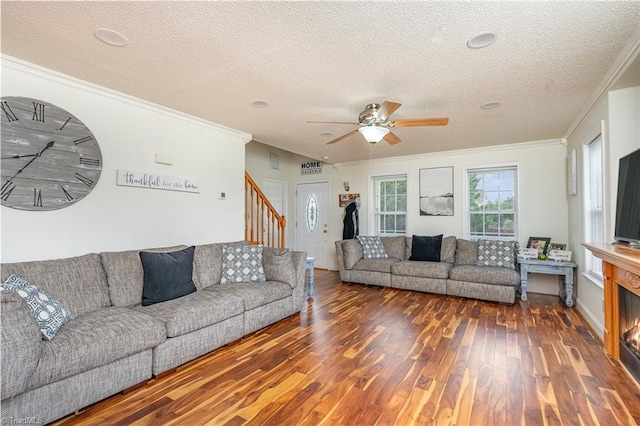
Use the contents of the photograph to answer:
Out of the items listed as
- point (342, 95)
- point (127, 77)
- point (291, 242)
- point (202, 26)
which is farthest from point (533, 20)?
point (291, 242)

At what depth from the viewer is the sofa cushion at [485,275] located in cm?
421

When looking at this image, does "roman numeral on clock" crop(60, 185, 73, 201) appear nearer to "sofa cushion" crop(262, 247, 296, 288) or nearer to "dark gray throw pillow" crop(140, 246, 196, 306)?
"dark gray throw pillow" crop(140, 246, 196, 306)

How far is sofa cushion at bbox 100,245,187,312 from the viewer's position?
264cm

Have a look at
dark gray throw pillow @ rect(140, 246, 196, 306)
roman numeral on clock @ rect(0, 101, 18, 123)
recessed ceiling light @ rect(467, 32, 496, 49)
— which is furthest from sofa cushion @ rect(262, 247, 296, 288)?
recessed ceiling light @ rect(467, 32, 496, 49)

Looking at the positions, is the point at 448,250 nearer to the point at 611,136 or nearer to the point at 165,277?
the point at 611,136

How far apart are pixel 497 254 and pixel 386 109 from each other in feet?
10.5

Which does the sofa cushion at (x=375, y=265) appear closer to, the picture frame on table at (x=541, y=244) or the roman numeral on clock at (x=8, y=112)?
the picture frame on table at (x=541, y=244)

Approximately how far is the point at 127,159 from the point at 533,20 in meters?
3.62

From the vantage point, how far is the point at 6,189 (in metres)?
2.43

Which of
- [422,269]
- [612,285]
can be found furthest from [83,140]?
[612,285]

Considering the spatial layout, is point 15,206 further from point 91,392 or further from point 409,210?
point 409,210

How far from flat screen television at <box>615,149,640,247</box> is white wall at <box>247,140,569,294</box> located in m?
2.53

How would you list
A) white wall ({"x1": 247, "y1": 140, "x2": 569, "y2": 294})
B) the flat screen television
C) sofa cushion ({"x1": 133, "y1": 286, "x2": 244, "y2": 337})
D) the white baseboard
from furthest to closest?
1. white wall ({"x1": 247, "y1": 140, "x2": 569, "y2": 294})
2. the white baseboard
3. sofa cushion ({"x1": 133, "y1": 286, "x2": 244, "y2": 337})
4. the flat screen television

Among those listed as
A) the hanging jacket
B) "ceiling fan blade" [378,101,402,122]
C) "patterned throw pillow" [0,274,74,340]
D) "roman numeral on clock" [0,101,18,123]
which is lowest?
"patterned throw pillow" [0,274,74,340]
